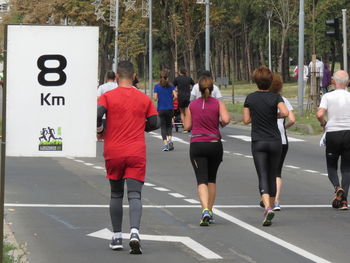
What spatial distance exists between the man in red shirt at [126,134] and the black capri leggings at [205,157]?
222 cm

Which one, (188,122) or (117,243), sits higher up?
(188,122)

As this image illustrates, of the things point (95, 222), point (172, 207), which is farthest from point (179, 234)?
point (172, 207)

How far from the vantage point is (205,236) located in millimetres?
11883

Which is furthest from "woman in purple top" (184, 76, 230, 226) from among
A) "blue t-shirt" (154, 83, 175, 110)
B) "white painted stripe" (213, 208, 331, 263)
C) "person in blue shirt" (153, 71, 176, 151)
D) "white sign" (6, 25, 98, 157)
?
"blue t-shirt" (154, 83, 175, 110)

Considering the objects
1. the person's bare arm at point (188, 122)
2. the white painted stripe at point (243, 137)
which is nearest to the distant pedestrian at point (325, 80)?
the white painted stripe at point (243, 137)

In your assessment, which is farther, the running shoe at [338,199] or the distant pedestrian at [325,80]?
the distant pedestrian at [325,80]

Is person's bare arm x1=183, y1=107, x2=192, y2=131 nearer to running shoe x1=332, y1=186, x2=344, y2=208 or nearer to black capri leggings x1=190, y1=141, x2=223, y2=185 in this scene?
black capri leggings x1=190, y1=141, x2=223, y2=185

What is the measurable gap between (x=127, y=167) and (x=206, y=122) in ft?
7.97

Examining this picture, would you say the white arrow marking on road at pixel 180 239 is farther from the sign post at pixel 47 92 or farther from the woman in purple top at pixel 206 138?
the sign post at pixel 47 92

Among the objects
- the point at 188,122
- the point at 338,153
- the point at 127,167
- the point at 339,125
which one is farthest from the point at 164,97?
the point at 127,167

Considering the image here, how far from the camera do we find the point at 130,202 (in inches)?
428

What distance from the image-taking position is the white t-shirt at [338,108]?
14.7 m

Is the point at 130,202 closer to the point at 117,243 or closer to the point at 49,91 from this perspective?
the point at 117,243

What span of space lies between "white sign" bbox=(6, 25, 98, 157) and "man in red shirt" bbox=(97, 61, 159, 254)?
124cm
